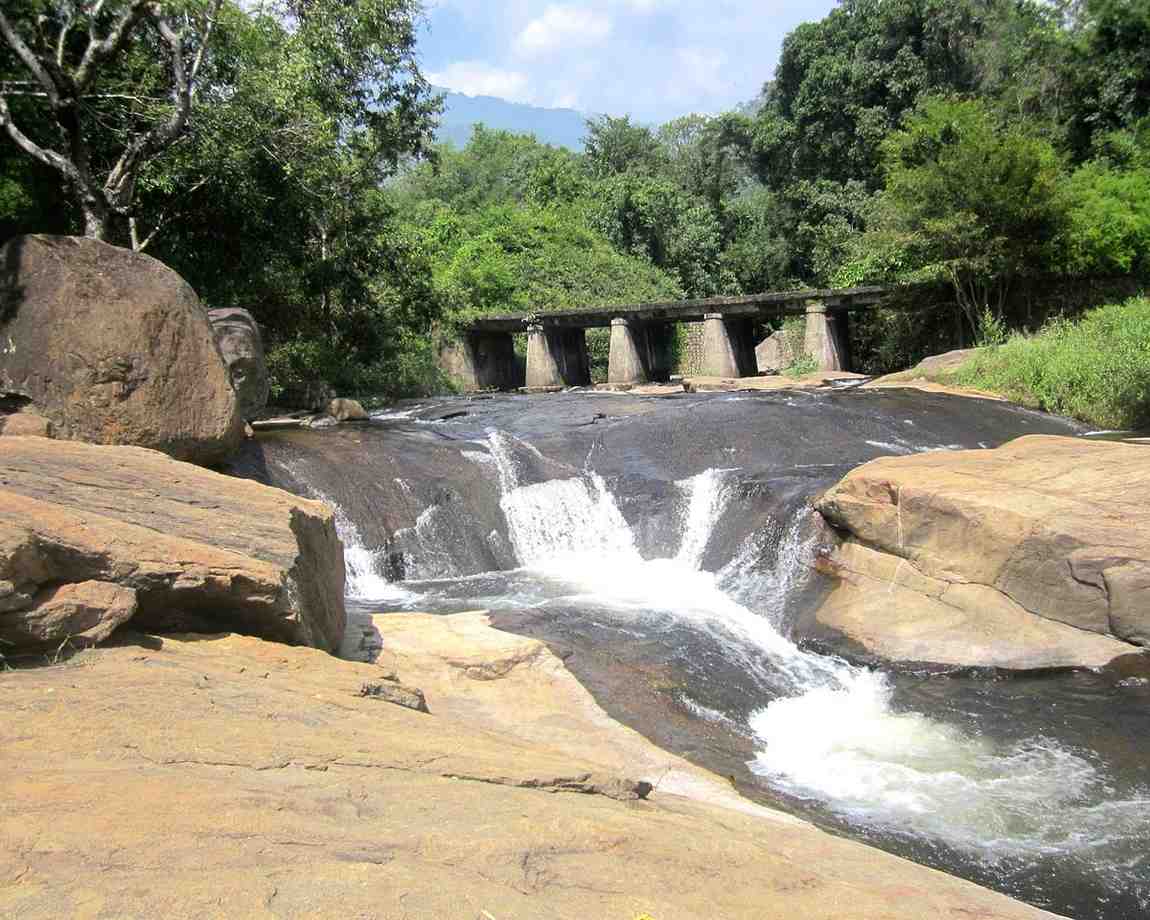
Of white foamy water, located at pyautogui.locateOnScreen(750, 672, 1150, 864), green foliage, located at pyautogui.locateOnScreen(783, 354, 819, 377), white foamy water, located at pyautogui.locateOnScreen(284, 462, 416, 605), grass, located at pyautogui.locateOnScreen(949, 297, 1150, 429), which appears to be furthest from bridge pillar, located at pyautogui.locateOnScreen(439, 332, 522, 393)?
white foamy water, located at pyautogui.locateOnScreen(750, 672, 1150, 864)

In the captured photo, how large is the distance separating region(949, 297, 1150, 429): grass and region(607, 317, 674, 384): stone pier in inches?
445

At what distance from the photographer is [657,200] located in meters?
40.2

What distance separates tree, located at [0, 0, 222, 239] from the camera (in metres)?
13.1

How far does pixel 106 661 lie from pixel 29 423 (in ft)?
18.8

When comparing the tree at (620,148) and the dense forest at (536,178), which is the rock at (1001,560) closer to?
the dense forest at (536,178)

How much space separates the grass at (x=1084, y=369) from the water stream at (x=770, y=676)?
5213mm

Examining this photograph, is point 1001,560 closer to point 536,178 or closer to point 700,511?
point 700,511

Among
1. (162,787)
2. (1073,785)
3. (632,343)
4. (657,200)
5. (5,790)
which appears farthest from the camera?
(657,200)

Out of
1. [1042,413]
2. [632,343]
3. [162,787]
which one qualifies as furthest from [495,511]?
[632,343]

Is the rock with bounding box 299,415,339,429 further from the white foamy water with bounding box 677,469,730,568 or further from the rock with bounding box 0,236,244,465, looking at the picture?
the white foamy water with bounding box 677,469,730,568

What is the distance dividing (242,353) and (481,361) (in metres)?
18.5

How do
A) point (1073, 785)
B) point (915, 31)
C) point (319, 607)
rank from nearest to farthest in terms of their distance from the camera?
point (1073, 785), point (319, 607), point (915, 31)

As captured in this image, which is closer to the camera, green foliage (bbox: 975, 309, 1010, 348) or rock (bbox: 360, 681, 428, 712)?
rock (bbox: 360, 681, 428, 712)

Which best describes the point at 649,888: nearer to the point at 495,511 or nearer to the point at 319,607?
the point at 319,607
